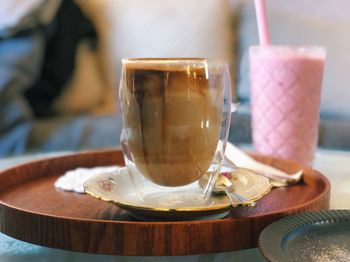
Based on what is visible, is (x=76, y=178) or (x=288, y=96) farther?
(x=288, y=96)

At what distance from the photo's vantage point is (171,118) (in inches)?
22.1

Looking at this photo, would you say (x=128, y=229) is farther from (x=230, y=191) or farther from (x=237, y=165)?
(x=237, y=165)

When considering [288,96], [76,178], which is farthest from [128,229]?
[288,96]

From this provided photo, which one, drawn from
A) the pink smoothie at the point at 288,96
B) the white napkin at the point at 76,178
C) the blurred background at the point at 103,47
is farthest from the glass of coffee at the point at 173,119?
the blurred background at the point at 103,47

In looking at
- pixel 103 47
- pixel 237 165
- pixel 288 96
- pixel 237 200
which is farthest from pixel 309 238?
pixel 103 47

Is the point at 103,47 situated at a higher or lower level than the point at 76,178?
higher

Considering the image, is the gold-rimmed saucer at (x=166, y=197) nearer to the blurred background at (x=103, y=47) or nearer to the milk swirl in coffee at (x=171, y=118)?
the milk swirl in coffee at (x=171, y=118)

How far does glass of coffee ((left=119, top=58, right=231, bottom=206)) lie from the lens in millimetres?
562

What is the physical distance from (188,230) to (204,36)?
135 centimetres

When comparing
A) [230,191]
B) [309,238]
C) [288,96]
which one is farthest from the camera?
[288,96]

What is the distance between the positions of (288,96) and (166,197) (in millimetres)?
378

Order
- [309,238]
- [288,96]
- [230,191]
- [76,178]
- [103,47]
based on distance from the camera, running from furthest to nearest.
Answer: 1. [103,47]
2. [288,96]
3. [76,178]
4. [230,191]
5. [309,238]

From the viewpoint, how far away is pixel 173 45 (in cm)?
179

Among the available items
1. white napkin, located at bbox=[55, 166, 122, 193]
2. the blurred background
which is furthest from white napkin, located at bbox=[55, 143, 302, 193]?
the blurred background
